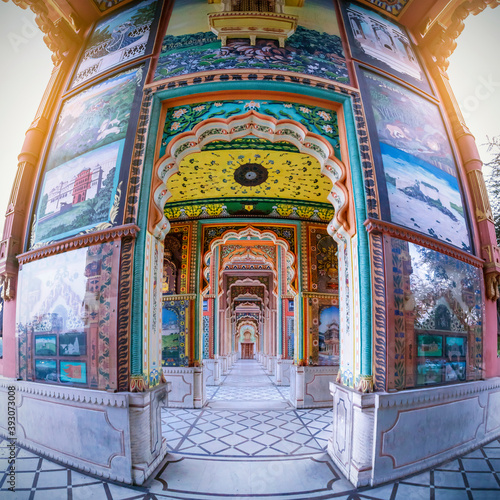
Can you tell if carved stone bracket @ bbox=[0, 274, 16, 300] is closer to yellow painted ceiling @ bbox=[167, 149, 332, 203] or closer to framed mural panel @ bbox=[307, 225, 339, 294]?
yellow painted ceiling @ bbox=[167, 149, 332, 203]

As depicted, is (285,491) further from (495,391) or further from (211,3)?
(211,3)

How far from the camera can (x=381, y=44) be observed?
6.00 meters

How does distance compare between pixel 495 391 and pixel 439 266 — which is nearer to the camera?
pixel 439 266

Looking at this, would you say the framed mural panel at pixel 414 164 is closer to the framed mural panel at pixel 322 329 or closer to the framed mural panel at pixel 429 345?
the framed mural panel at pixel 429 345

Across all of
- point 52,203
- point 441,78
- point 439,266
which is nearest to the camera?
point 439,266

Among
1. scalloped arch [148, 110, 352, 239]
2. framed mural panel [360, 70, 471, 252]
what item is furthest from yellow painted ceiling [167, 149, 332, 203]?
framed mural panel [360, 70, 471, 252]

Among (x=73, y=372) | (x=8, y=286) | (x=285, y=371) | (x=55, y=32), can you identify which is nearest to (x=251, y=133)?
(x=55, y=32)

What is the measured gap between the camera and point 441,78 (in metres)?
6.45

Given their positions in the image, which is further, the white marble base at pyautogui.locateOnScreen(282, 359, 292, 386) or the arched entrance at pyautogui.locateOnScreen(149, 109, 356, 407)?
the white marble base at pyautogui.locateOnScreen(282, 359, 292, 386)

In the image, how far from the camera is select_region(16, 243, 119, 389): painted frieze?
166 inches

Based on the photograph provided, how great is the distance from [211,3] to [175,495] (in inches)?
Answer: 290

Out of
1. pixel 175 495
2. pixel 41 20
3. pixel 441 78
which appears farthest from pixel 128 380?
pixel 441 78

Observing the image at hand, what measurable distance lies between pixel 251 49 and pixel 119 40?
2.57 m

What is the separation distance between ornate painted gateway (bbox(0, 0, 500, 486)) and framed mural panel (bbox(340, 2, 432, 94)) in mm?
43
